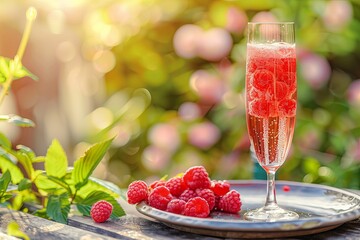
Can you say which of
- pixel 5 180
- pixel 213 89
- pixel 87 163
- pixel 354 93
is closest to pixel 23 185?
pixel 5 180

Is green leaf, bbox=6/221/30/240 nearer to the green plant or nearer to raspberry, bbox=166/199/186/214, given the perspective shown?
the green plant

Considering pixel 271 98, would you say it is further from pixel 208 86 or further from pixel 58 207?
pixel 208 86

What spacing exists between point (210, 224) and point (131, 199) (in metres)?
0.26

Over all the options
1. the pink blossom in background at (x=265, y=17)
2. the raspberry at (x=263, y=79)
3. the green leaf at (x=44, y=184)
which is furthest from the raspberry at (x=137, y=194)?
the pink blossom in background at (x=265, y=17)

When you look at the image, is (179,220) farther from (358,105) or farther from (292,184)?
(358,105)

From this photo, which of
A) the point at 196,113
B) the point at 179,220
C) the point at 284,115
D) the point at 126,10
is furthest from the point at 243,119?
the point at 179,220

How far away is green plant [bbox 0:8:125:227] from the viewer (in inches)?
68.7

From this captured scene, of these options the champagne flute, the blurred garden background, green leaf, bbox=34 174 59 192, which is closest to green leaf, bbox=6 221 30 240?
green leaf, bbox=34 174 59 192

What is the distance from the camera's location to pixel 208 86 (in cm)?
311

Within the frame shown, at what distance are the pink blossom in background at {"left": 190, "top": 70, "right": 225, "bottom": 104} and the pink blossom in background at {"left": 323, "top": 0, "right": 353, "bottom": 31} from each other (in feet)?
1.53

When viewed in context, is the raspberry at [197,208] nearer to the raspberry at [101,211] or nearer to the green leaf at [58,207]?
the raspberry at [101,211]

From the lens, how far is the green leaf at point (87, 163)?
1.75 meters

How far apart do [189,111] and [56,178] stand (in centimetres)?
148

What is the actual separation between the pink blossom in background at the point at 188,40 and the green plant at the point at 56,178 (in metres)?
1.32
